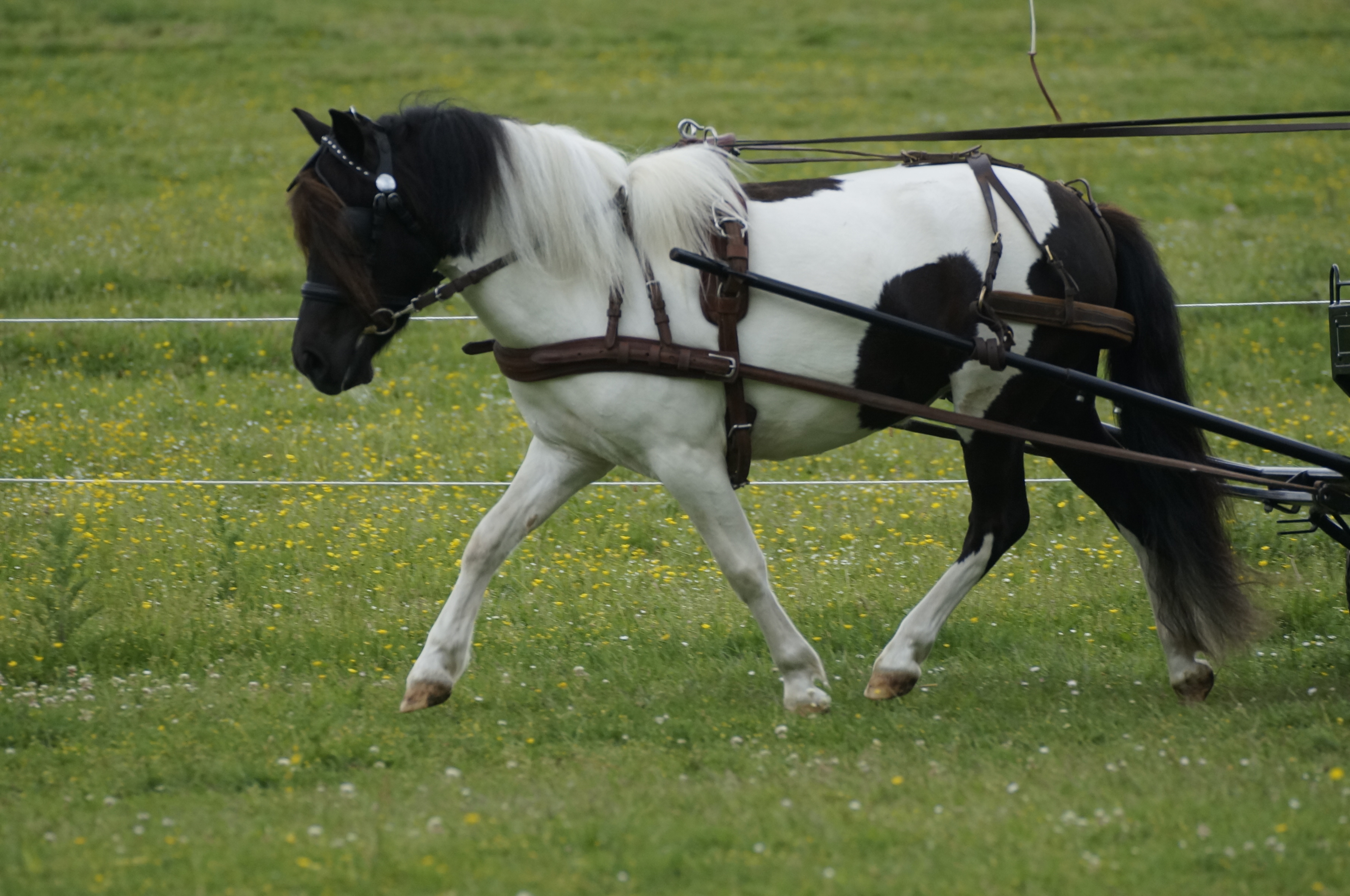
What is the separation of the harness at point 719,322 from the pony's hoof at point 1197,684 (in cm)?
87

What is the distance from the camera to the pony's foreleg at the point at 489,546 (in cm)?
459

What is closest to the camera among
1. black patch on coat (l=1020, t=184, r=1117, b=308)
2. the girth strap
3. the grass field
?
the grass field

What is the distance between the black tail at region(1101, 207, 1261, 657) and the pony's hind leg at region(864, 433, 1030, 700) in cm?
51

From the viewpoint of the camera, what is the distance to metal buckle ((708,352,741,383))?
420cm

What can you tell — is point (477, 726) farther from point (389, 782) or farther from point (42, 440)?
point (42, 440)

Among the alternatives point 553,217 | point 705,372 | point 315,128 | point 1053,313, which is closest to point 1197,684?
point 1053,313

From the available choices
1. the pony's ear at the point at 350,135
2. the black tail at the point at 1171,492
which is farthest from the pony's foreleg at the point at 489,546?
the black tail at the point at 1171,492

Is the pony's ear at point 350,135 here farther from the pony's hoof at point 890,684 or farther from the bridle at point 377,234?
the pony's hoof at point 890,684

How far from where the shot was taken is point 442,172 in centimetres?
419

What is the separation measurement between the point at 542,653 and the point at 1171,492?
2559mm

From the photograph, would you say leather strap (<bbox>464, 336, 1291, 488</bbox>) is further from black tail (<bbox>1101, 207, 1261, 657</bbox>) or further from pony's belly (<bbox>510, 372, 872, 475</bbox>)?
black tail (<bbox>1101, 207, 1261, 657</bbox>)

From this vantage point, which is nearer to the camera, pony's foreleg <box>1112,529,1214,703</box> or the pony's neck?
the pony's neck

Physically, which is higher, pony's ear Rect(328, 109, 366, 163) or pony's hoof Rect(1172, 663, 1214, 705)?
pony's ear Rect(328, 109, 366, 163)

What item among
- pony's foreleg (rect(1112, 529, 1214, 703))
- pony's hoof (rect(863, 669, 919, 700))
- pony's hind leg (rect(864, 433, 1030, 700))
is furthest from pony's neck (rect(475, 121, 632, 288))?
pony's foreleg (rect(1112, 529, 1214, 703))
